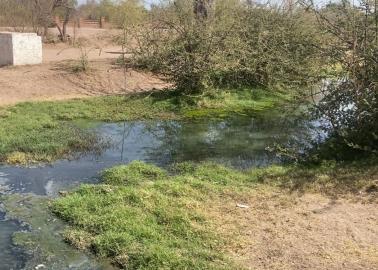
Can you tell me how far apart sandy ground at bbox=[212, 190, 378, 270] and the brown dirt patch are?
8.09 metres

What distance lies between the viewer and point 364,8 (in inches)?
362

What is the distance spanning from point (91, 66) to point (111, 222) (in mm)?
11293

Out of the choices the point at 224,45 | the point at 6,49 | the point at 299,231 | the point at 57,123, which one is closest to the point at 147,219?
the point at 299,231

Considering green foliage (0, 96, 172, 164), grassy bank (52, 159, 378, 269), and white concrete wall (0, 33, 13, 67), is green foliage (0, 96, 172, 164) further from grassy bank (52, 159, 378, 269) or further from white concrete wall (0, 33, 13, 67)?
white concrete wall (0, 33, 13, 67)

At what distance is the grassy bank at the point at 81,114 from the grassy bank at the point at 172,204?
1.69 metres

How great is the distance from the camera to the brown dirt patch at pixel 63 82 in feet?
46.9

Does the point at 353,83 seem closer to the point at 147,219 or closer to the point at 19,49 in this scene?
the point at 147,219

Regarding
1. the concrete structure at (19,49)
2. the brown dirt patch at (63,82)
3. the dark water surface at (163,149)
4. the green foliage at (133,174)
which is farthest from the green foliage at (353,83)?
the concrete structure at (19,49)

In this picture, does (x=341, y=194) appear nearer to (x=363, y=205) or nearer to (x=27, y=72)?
(x=363, y=205)

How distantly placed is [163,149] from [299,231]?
444cm

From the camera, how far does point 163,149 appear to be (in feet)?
34.2

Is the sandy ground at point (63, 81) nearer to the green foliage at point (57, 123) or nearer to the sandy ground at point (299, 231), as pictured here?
the green foliage at point (57, 123)

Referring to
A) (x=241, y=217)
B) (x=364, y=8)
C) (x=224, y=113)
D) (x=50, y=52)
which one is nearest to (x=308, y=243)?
(x=241, y=217)

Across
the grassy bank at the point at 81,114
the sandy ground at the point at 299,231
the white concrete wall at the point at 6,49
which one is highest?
the white concrete wall at the point at 6,49
